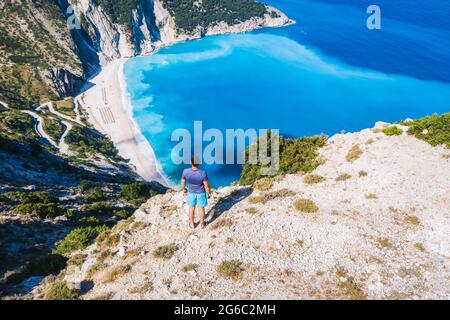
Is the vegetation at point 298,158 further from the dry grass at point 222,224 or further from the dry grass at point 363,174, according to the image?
the dry grass at point 222,224

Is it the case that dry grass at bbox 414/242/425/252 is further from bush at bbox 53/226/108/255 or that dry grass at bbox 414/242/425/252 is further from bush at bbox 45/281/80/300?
bush at bbox 53/226/108/255

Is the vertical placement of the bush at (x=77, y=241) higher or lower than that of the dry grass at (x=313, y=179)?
Answer: lower

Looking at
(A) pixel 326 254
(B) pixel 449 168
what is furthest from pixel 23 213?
(B) pixel 449 168

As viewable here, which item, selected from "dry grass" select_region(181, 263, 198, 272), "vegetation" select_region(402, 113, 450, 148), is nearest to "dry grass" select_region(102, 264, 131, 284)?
"dry grass" select_region(181, 263, 198, 272)

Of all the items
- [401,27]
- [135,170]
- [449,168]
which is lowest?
[135,170]

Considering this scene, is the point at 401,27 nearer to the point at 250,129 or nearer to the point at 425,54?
the point at 425,54

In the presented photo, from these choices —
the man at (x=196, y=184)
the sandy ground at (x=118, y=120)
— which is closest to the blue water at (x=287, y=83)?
the sandy ground at (x=118, y=120)

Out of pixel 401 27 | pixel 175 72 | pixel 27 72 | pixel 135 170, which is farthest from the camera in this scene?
pixel 401 27
